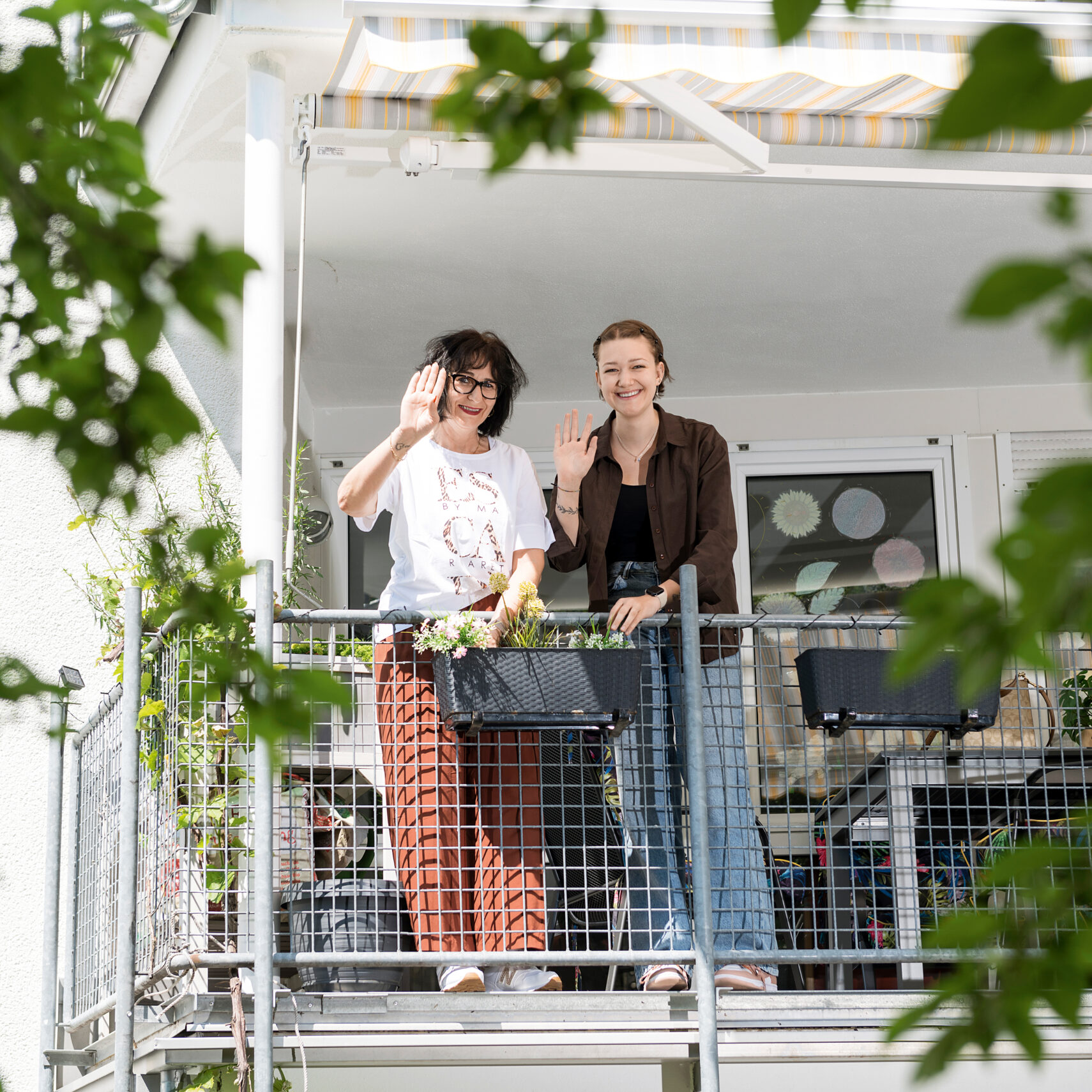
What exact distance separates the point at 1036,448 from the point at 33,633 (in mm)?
5075

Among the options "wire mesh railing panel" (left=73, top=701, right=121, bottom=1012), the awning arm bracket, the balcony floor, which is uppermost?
the awning arm bracket

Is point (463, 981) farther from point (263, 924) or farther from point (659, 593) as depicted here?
point (659, 593)

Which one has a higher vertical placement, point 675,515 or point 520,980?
point 675,515

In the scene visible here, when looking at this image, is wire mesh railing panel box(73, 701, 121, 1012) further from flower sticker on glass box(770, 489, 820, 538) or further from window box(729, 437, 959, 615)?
flower sticker on glass box(770, 489, 820, 538)

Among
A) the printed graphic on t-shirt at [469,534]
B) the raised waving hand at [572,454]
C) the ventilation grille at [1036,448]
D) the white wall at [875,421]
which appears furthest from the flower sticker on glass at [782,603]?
the printed graphic on t-shirt at [469,534]

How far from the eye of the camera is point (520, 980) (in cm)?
385

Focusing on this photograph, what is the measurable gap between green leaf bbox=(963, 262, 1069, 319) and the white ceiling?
159 inches

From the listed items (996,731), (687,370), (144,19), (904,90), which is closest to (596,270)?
(687,370)

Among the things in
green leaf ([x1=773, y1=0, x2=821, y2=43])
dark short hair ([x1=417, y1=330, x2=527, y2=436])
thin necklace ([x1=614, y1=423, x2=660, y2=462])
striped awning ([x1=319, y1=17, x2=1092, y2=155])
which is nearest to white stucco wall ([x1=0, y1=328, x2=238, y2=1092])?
striped awning ([x1=319, y1=17, x2=1092, y2=155])

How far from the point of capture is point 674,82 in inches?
176

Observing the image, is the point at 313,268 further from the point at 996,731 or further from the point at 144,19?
the point at 144,19

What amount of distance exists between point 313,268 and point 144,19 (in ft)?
16.3

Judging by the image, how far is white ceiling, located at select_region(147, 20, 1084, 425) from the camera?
17.3 ft

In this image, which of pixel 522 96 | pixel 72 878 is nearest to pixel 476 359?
pixel 72 878
